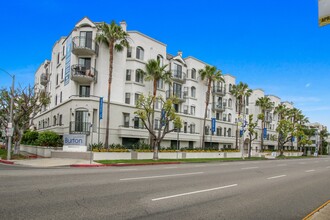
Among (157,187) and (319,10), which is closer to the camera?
(319,10)

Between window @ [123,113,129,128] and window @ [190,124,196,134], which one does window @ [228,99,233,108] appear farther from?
window @ [123,113,129,128]

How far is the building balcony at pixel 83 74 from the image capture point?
35778mm

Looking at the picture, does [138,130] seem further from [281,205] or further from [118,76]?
[281,205]

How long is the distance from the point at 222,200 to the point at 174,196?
1.51 m

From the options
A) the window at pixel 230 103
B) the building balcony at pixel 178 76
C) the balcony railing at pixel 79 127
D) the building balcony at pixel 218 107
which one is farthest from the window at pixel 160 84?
the window at pixel 230 103

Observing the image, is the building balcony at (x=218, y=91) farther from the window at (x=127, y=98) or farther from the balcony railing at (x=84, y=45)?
the balcony railing at (x=84, y=45)

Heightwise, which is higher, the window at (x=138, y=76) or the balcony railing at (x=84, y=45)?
the balcony railing at (x=84, y=45)

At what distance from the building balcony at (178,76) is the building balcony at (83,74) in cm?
1438

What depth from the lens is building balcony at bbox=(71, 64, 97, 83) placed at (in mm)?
35778

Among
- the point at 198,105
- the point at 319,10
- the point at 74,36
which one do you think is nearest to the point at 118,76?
the point at 74,36

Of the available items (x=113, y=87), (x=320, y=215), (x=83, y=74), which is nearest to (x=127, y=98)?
(x=113, y=87)

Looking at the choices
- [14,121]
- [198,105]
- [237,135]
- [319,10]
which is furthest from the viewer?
[237,135]

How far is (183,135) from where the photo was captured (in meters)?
48.0

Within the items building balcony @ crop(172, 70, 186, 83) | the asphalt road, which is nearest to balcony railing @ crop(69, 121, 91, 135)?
building balcony @ crop(172, 70, 186, 83)
